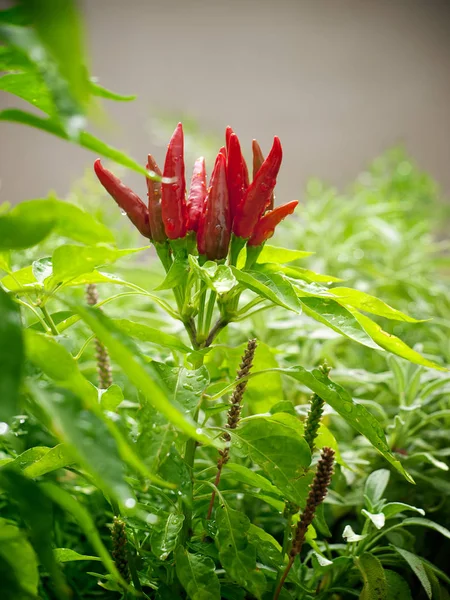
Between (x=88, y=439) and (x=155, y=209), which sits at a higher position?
(x=155, y=209)

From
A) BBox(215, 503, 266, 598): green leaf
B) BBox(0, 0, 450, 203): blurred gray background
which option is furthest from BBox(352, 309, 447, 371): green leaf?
BBox(0, 0, 450, 203): blurred gray background

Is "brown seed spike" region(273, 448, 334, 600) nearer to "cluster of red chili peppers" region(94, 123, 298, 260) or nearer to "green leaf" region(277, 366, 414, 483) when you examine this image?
"green leaf" region(277, 366, 414, 483)

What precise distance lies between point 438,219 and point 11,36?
1922 millimetres

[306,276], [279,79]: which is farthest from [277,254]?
[279,79]

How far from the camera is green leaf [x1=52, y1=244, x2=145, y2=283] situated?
0.42 meters

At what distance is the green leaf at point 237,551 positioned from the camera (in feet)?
1.58

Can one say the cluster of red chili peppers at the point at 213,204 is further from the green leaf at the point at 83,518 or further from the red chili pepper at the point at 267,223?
the green leaf at the point at 83,518

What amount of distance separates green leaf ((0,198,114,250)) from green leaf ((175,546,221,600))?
0.31m

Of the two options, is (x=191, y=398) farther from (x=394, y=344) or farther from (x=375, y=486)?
(x=375, y=486)

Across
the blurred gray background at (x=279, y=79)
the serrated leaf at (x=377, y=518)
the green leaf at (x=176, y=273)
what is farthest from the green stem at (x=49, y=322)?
the blurred gray background at (x=279, y=79)

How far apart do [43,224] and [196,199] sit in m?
0.23

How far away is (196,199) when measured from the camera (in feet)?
1.78

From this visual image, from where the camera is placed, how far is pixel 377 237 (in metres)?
1.62

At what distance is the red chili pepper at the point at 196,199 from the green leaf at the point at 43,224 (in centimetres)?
18
